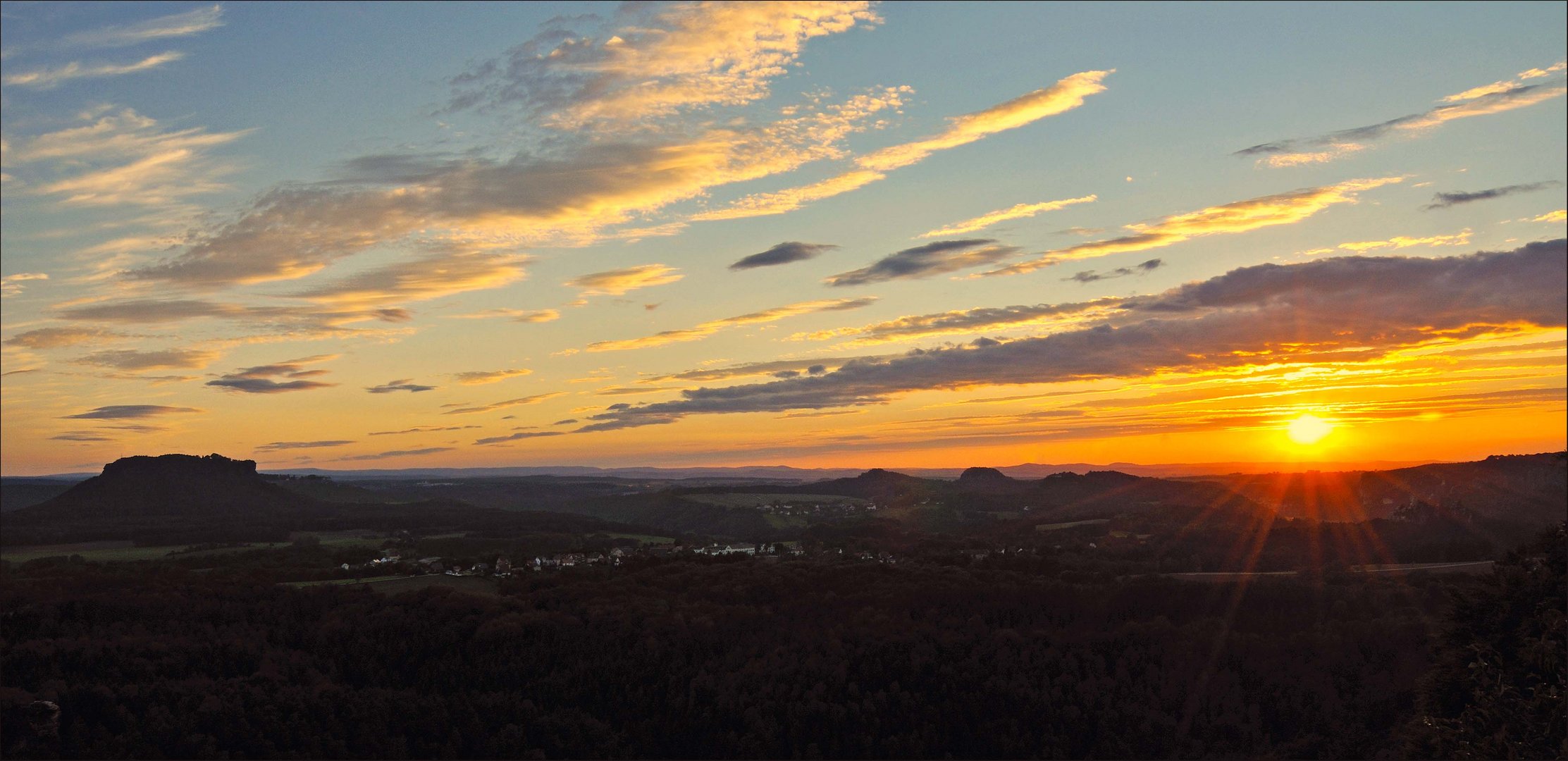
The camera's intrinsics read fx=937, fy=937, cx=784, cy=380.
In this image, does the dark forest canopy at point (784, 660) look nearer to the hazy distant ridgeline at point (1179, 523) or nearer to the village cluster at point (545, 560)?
the village cluster at point (545, 560)

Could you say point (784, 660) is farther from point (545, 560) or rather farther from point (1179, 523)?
point (1179, 523)

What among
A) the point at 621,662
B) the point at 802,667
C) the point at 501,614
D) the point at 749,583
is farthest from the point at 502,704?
the point at 749,583

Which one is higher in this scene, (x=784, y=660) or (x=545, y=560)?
(x=545, y=560)

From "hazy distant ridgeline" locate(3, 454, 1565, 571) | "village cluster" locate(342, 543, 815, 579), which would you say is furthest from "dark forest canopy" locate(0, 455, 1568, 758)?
"hazy distant ridgeline" locate(3, 454, 1565, 571)

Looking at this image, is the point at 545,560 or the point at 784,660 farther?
the point at 545,560

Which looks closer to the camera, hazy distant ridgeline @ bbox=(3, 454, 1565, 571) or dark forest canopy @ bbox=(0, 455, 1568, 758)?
dark forest canopy @ bbox=(0, 455, 1568, 758)

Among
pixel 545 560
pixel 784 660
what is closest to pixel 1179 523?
pixel 784 660

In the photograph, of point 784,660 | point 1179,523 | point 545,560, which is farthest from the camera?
point 1179,523

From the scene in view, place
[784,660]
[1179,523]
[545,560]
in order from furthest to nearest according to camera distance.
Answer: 1. [1179,523]
2. [545,560]
3. [784,660]

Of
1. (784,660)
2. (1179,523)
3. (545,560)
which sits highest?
(545,560)

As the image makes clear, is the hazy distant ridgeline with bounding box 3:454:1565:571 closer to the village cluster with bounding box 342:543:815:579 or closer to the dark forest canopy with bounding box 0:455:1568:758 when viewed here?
the dark forest canopy with bounding box 0:455:1568:758

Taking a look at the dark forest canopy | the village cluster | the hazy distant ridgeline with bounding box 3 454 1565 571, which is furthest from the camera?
the hazy distant ridgeline with bounding box 3 454 1565 571
